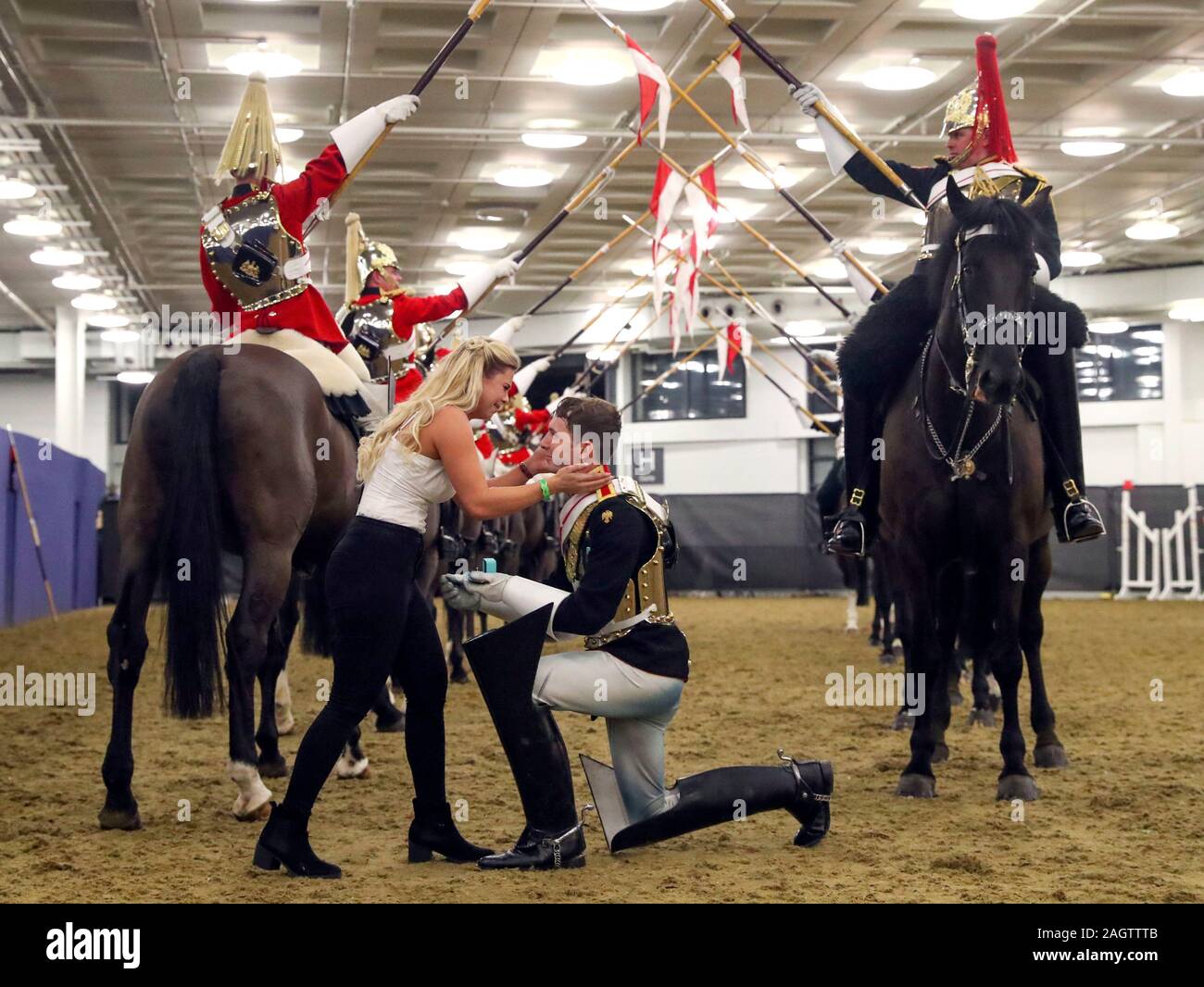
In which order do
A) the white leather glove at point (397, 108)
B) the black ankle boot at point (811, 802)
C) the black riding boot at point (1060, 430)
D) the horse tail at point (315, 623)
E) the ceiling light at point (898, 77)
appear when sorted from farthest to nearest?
the ceiling light at point (898, 77), the horse tail at point (315, 623), the white leather glove at point (397, 108), the black riding boot at point (1060, 430), the black ankle boot at point (811, 802)

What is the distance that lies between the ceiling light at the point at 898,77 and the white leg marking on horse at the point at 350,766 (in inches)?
404

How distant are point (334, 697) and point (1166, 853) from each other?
2697mm

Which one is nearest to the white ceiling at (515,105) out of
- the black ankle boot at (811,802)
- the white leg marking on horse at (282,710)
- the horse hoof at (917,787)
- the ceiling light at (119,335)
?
the ceiling light at (119,335)

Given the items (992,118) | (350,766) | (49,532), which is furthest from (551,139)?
(350,766)

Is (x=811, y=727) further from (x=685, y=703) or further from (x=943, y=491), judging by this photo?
(x=943, y=491)

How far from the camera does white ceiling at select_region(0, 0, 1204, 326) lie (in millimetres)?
12719

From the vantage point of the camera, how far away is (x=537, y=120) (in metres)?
15.9

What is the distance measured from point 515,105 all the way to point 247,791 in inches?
446

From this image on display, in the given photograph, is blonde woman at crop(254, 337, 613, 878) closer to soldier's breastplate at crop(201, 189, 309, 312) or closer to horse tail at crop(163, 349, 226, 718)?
horse tail at crop(163, 349, 226, 718)

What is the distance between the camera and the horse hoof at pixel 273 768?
21.1 ft

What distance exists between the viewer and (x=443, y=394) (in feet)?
14.7

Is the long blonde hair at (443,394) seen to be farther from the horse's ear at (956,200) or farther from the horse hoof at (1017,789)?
the horse hoof at (1017,789)

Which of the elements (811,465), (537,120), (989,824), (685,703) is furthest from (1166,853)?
(811,465)

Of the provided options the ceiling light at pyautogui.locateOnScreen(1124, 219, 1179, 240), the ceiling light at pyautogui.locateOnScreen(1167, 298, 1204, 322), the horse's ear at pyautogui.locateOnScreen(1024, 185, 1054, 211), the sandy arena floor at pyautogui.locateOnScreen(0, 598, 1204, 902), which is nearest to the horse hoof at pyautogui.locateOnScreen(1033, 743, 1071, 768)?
the sandy arena floor at pyautogui.locateOnScreen(0, 598, 1204, 902)
